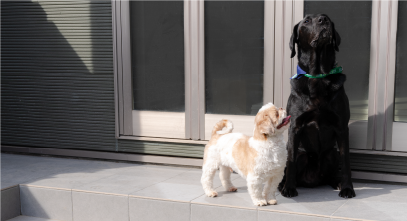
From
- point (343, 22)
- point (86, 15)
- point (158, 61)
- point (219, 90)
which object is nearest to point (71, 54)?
point (86, 15)

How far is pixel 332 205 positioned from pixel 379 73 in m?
1.52

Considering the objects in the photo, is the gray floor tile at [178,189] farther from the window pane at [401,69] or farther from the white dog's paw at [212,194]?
the window pane at [401,69]

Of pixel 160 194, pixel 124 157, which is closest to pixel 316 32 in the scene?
pixel 160 194

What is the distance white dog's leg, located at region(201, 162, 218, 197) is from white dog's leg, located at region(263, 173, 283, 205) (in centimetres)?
49

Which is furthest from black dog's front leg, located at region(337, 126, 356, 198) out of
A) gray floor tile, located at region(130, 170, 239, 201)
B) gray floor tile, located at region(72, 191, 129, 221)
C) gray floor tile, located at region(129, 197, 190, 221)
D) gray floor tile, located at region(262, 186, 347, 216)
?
gray floor tile, located at region(72, 191, 129, 221)

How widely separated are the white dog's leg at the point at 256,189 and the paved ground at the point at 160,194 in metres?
0.06

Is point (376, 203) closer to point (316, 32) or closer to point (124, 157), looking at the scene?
point (316, 32)

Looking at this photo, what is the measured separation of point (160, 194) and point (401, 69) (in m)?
2.67

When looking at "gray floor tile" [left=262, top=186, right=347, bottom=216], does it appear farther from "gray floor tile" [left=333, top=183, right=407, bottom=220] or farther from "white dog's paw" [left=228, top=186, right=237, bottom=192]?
"white dog's paw" [left=228, top=186, right=237, bottom=192]

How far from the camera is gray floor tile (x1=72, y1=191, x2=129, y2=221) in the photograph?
4016 millimetres

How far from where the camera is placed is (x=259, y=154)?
341 centimetres

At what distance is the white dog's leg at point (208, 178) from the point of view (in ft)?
12.5

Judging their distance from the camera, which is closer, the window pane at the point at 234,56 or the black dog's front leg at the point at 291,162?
the black dog's front leg at the point at 291,162

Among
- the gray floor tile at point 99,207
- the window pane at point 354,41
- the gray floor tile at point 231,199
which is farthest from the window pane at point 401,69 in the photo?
the gray floor tile at point 99,207
